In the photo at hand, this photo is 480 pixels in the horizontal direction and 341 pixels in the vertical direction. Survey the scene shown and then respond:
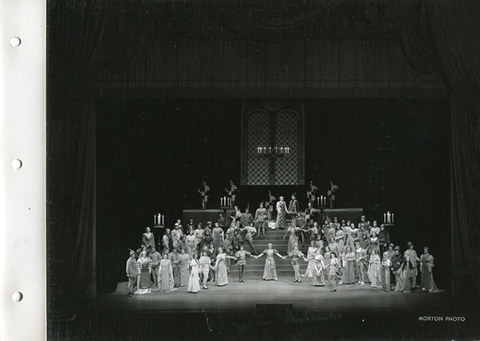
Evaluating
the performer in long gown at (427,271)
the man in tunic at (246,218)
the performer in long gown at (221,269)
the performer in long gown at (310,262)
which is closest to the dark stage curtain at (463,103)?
the performer in long gown at (427,271)

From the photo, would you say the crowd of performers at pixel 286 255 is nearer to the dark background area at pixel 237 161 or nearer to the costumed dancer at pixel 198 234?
the costumed dancer at pixel 198 234

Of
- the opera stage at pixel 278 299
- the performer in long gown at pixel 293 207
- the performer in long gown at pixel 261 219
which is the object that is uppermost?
the performer in long gown at pixel 293 207

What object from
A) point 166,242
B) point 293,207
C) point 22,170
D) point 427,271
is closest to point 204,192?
point 166,242

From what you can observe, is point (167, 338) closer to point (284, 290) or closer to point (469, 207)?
point (284, 290)

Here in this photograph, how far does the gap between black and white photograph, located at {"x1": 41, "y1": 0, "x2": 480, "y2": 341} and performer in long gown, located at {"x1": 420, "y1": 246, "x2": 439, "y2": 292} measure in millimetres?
18

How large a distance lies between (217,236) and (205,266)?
1.39 feet

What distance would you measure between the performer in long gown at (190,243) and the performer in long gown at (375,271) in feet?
7.65

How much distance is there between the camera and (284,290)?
24.0 feet

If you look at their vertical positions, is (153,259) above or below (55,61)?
below

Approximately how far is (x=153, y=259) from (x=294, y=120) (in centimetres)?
260

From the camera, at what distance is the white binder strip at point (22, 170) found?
6918mm

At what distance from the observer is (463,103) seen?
7410 mm

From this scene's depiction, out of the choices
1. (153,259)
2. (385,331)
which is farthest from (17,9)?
(385,331)

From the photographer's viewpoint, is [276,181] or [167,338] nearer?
[167,338]
